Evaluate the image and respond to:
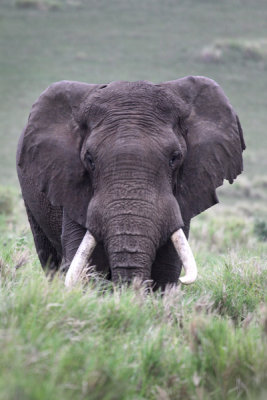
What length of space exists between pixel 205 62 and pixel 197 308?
44173 millimetres

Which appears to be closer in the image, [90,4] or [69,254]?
[69,254]

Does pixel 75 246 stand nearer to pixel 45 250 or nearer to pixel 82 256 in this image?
pixel 82 256

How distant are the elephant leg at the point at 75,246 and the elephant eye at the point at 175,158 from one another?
0.75 meters

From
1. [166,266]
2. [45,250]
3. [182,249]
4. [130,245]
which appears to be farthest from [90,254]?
[45,250]

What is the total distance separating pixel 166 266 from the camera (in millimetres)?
6488

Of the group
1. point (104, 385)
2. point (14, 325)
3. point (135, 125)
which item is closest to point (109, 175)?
point (135, 125)

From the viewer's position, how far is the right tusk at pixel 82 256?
5.80m

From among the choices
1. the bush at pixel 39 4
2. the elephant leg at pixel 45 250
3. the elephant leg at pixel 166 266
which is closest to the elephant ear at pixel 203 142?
the elephant leg at pixel 166 266

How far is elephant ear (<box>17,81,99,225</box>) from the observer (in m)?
6.44

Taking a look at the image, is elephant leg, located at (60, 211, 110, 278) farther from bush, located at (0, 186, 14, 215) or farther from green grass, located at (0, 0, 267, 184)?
green grass, located at (0, 0, 267, 184)

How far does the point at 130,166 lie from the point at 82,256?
2.24 ft

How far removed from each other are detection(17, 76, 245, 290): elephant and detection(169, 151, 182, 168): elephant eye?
0.04ft

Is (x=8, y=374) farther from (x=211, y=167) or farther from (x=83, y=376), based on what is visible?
(x=211, y=167)

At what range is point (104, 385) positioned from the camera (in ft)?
13.3
